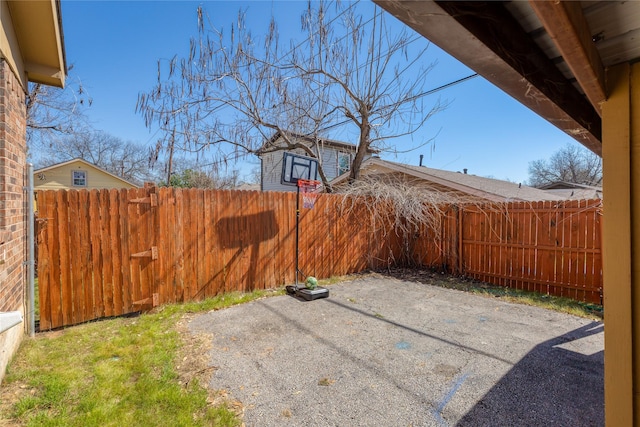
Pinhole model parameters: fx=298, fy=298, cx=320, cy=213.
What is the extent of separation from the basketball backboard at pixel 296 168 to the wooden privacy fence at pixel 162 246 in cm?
48

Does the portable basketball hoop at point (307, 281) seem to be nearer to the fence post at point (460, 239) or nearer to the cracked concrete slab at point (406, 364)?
the cracked concrete slab at point (406, 364)

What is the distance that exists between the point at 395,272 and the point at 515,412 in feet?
17.9

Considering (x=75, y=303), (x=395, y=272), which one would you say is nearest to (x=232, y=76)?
(x=75, y=303)

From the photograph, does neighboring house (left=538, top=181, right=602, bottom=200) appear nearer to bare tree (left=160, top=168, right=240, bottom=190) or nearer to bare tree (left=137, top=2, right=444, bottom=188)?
bare tree (left=137, top=2, right=444, bottom=188)

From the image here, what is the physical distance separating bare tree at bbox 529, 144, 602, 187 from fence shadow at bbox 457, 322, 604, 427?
108 ft

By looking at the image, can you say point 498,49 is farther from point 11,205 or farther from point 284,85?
point 284,85

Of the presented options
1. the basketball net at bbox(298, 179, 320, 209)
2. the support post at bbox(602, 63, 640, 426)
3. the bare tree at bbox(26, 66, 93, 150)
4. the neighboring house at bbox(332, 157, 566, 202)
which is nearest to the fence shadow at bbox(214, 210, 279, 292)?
the basketball net at bbox(298, 179, 320, 209)

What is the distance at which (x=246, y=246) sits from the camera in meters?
5.75

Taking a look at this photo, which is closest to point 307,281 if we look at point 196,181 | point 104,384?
point 104,384

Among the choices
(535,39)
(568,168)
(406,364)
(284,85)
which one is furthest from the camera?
(568,168)

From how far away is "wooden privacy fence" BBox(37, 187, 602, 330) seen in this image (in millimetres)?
4102

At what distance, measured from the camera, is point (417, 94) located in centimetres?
779

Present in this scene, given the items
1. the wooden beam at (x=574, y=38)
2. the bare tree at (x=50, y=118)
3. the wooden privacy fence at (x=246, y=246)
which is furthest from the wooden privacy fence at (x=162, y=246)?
the bare tree at (x=50, y=118)

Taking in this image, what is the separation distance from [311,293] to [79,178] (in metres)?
20.1
